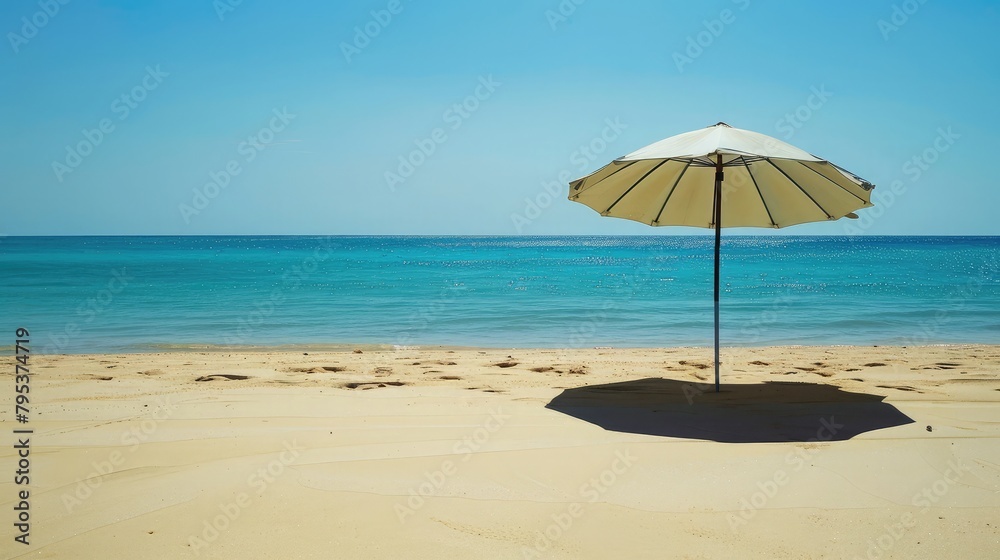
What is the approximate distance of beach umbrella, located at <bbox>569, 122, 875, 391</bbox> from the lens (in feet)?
16.4

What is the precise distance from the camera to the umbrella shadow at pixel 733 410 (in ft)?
14.6

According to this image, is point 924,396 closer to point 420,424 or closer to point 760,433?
point 760,433

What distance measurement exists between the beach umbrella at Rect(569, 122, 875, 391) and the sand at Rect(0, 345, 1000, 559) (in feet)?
5.05

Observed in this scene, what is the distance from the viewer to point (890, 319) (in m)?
14.2

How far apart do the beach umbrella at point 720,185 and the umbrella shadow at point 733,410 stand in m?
0.50

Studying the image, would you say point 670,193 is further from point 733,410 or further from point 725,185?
point 733,410

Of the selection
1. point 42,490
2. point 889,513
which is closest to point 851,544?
point 889,513

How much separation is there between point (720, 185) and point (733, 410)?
200cm

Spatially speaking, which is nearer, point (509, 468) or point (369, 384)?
point (509, 468)

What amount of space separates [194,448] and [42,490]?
0.82 metres

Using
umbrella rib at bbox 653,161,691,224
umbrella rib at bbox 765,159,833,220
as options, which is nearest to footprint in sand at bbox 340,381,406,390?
umbrella rib at bbox 653,161,691,224

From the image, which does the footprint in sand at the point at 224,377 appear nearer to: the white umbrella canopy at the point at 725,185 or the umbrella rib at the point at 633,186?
the white umbrella canopy at the point at 725,185

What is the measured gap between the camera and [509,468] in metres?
3.62

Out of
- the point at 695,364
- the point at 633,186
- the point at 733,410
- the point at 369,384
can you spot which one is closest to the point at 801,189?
the point at 633,186
